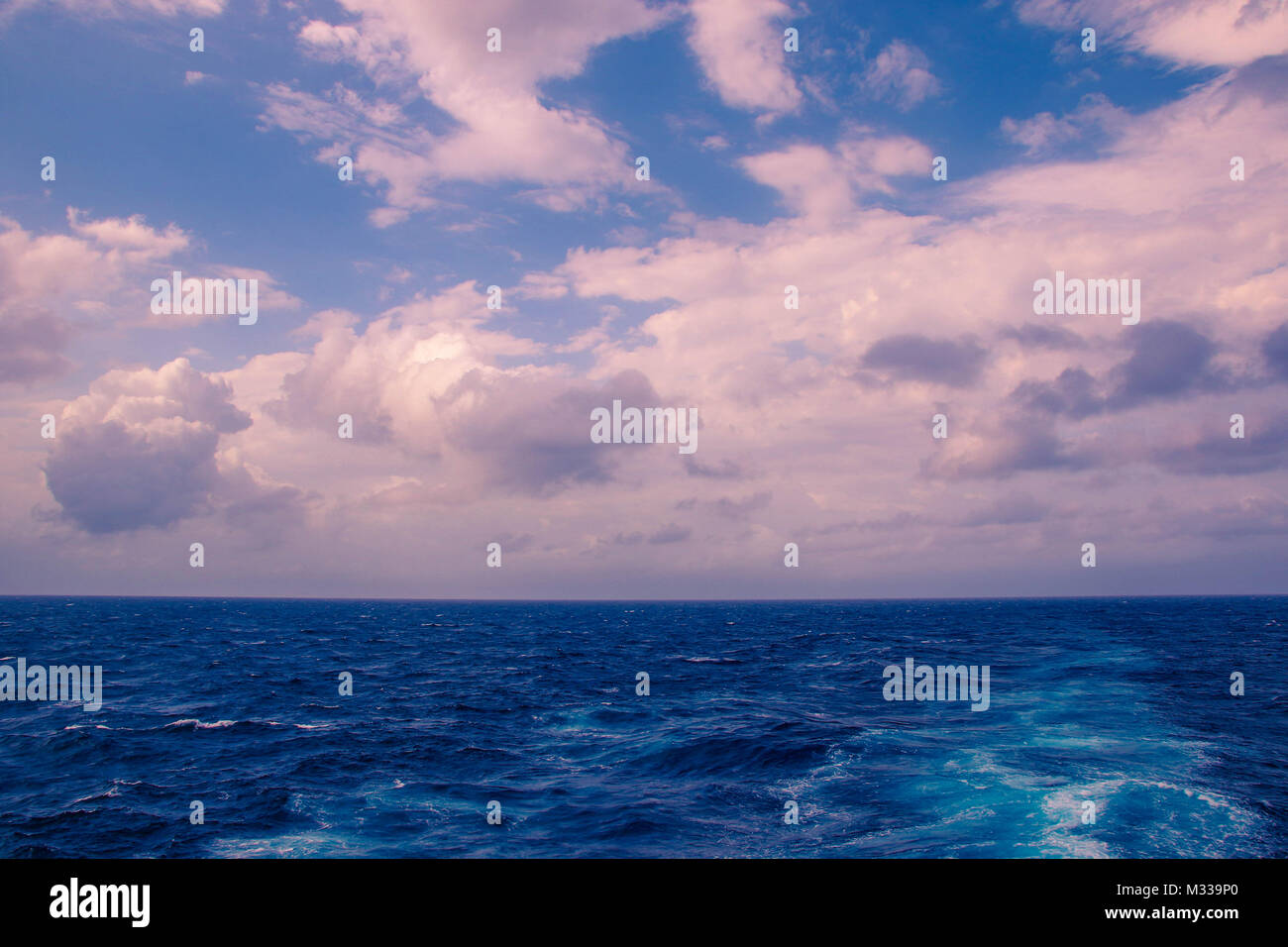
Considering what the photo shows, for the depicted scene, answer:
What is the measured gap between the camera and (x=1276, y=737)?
28297mm

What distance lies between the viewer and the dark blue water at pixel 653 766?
19.0 m

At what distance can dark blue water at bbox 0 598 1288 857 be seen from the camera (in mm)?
18953

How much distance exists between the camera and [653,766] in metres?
26.6
